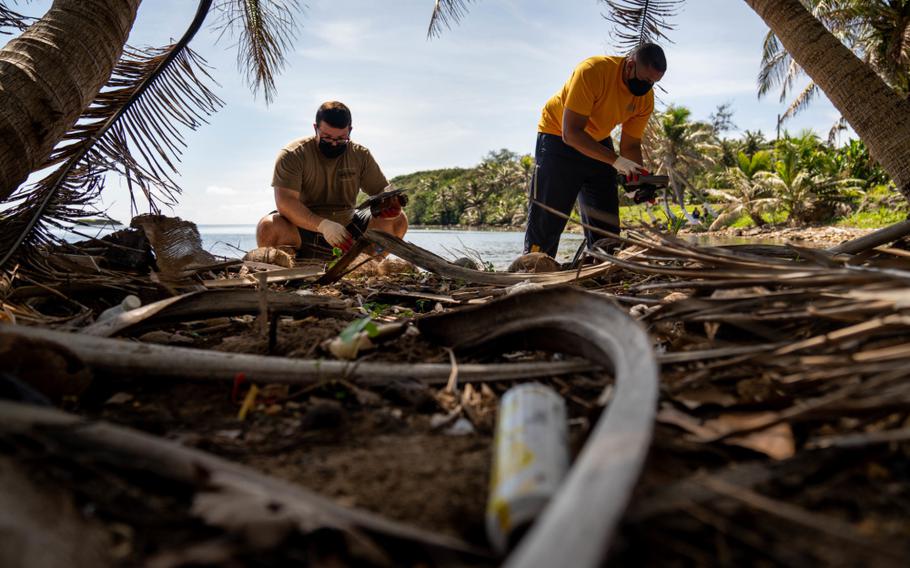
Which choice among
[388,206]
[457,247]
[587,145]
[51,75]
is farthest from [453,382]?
[457,247]

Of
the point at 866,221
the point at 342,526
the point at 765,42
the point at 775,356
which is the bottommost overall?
the point at 342,526

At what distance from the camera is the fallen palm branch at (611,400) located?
56 cm

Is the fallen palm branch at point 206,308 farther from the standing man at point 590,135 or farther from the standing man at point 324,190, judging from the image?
the standing man at point 590,135

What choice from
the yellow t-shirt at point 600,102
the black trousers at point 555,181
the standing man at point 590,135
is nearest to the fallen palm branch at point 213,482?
the standing man at point 590,135

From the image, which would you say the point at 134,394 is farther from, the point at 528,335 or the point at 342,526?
the point at 528,335

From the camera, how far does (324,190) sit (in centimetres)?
518

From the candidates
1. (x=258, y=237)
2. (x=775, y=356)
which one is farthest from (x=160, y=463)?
(x=258, y=237)

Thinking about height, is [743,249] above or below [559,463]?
above

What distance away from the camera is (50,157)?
8.53 ft

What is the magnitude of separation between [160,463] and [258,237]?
4645 millimetres

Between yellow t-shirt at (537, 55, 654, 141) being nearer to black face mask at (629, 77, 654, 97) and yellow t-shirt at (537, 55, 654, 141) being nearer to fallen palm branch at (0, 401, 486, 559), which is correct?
black face mask at (629, 77, 654, 97)

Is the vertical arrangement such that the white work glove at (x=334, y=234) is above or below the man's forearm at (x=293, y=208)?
below

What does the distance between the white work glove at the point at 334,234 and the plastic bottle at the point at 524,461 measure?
335cm

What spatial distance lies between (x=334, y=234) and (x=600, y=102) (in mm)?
2529
